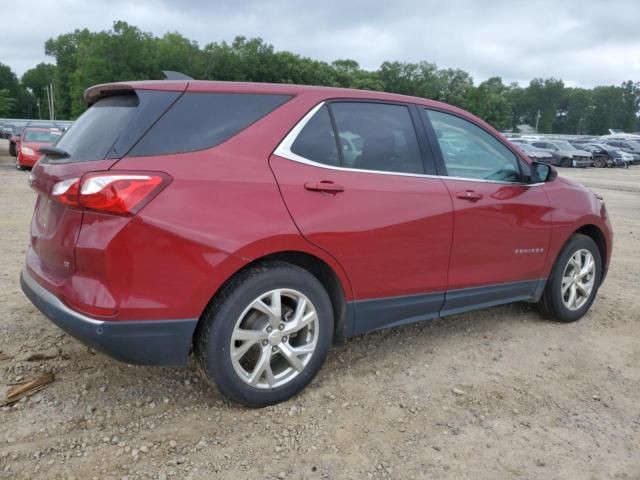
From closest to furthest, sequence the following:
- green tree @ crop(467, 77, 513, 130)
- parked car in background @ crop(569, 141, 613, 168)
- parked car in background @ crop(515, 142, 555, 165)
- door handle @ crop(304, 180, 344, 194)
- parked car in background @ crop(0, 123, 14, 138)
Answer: door handle @ crop(304, 180, 344, 194), parked car in background @ crop(515, 142, 555, 165), parked car in background @ crop(569, 141, 613, 168), parked car in background @ crop(0, 123, 14, 138), green tree @ crop(467, 77, 513, 130)

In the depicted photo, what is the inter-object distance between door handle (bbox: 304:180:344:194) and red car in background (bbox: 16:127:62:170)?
16204 mm

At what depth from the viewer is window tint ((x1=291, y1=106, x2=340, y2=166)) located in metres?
3.16

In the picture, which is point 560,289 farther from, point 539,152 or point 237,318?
point 539,152

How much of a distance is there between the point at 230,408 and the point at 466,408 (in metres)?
1.31

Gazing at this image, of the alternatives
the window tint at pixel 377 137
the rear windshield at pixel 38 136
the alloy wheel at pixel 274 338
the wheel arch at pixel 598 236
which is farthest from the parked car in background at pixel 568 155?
the alloy wheel at pixel 274 338

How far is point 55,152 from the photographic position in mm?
3057

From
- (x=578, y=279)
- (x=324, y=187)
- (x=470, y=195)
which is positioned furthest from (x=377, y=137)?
(x=578, y=279)

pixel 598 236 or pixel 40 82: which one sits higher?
pixel 40 82

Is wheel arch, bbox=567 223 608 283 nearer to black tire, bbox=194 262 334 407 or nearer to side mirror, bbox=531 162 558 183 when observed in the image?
side mirror, bbox=531 162 558 183

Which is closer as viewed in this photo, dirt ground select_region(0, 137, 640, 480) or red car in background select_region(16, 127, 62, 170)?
dirt ground select_region(0, 137, 640, 480)

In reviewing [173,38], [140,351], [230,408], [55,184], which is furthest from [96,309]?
[173,38]

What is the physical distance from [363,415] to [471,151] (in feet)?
6.56

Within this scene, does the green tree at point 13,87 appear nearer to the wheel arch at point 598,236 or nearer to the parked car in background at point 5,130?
the parked car in background at point 5,130

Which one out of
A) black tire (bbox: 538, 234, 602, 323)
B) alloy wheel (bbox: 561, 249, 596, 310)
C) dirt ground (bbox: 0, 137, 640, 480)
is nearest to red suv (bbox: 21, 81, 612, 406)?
dirt ground (bbox: 0, 137, 640, 480)
